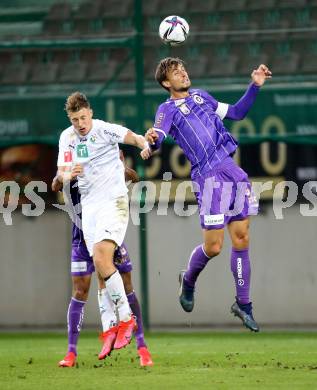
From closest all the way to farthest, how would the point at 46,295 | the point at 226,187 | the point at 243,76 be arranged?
the point at 226,187 → the point at 243,76 → the point at 46,295

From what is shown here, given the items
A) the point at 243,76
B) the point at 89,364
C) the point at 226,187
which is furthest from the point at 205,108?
the point at 243,76

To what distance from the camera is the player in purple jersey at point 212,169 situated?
9.74 m

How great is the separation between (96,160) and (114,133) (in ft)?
0.88

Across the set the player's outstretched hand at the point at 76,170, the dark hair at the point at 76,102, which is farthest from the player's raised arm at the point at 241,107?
the player's outstretched hand at the point at 76,170

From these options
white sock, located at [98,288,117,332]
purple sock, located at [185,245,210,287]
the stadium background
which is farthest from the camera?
the stadium background

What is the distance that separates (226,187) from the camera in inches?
384

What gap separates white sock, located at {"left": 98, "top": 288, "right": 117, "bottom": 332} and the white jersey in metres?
0.77

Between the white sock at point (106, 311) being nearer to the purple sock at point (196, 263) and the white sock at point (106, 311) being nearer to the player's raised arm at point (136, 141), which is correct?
the purple sock at point (196, 263)

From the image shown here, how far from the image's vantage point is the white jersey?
31.2 ft

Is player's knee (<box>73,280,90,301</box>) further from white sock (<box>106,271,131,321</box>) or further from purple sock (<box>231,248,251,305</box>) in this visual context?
purple sock (<box>231,248,251,305</box>)

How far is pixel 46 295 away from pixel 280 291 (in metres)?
3.11

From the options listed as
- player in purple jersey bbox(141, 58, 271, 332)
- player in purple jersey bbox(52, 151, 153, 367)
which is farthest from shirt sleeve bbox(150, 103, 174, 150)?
player in purple jersey bbox(52, 151, 153, 367)

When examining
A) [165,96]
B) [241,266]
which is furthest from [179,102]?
[165,96]

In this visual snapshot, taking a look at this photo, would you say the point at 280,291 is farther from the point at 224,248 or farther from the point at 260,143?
the point at 260,143
